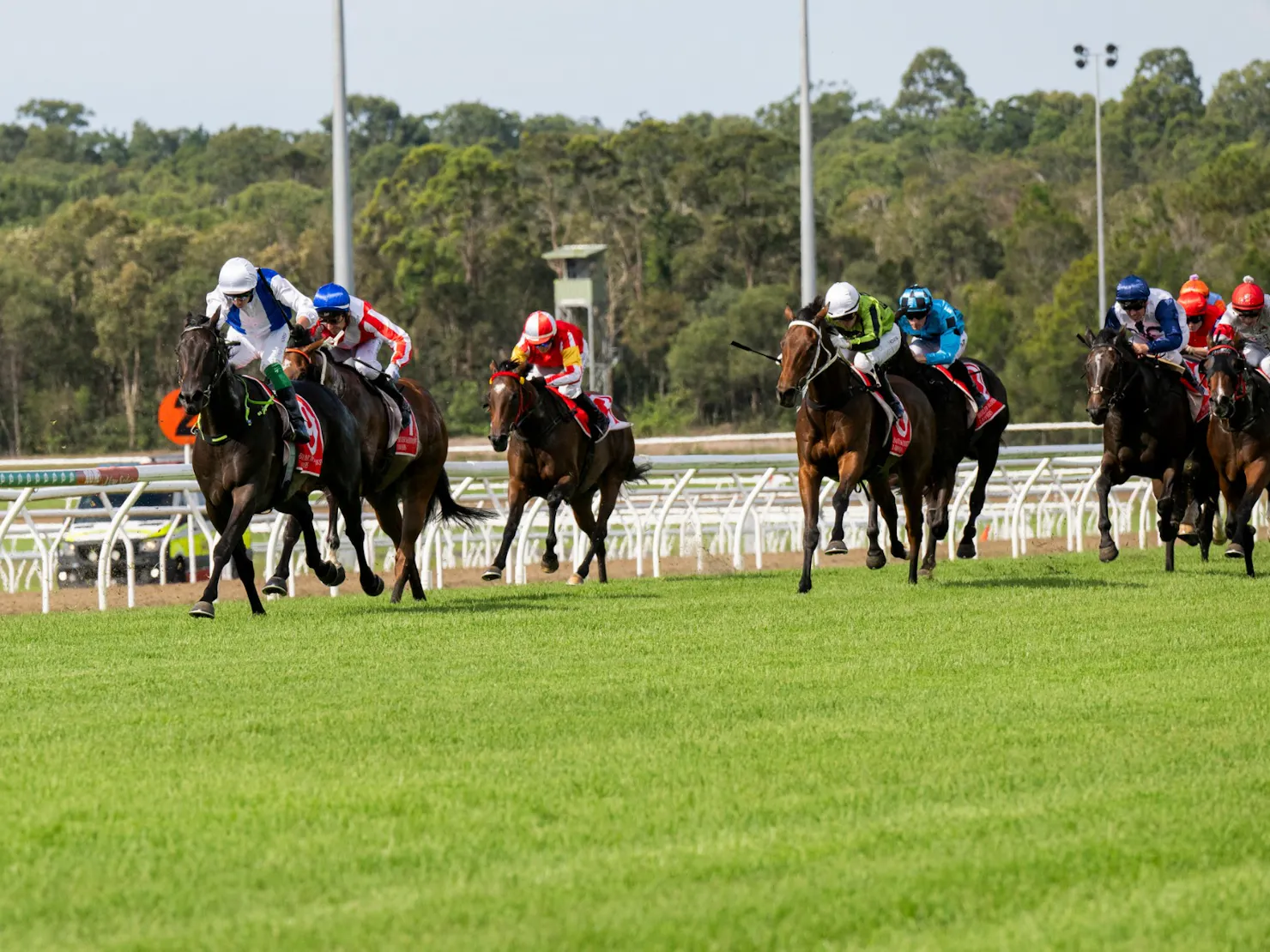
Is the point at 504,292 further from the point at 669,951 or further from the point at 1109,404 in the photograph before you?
the point at 669,951

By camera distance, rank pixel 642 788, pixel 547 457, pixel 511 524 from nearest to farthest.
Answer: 1. pixel 642 788
2. pixel 511 524
3. pixel 547 457

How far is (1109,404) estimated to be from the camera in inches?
454

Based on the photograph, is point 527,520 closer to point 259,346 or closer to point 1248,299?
point 259,346

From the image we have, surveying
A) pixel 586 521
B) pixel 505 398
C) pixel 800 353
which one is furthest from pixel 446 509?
pixel 800 353

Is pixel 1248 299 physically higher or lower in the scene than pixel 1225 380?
higher

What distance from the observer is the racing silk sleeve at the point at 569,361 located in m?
12.2

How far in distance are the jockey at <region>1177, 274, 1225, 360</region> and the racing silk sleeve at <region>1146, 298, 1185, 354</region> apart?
1.73ft

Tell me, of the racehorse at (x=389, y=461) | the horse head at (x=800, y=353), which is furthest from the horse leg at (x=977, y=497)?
the racehorse at (x=389, y=461)

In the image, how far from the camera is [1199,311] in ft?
41.4

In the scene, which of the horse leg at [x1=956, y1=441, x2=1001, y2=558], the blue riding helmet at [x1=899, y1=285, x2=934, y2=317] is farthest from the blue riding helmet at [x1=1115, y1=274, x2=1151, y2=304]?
the horse leg at [x1=956, y1=441, x2=1001, y2=558]

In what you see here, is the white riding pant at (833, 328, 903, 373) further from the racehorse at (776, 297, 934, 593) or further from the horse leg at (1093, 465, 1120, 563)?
the horse leg at (1093, 465, 1120, 563)

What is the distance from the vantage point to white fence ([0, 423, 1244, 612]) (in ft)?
36.1

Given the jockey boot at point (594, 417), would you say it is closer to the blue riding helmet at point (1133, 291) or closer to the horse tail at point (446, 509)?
the horse tail at point (446, 509)

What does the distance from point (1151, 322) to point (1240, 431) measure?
3.53 ft
